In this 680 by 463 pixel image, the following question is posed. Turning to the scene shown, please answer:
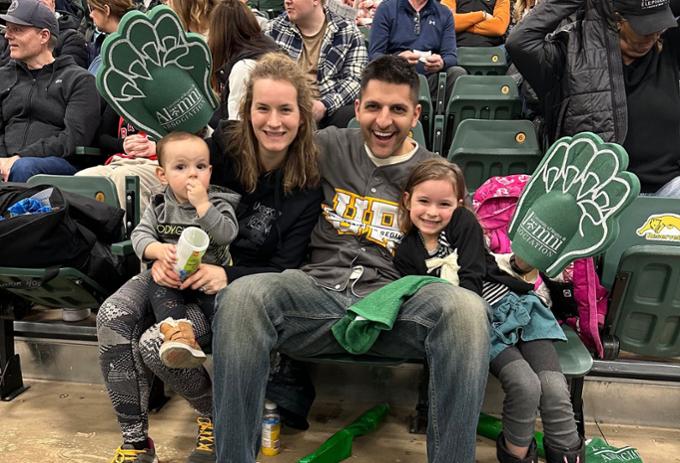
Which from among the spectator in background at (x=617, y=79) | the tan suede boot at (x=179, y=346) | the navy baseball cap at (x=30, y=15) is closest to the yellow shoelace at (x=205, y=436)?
the tan suede boot at (x=179, y=346)

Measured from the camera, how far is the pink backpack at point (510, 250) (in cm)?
172

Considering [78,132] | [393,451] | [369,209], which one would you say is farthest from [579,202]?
[78,132]

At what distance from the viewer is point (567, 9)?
7.59ft

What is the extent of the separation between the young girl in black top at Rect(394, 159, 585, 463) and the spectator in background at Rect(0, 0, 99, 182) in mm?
1630

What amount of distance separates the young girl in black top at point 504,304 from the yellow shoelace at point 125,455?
34.9 inches

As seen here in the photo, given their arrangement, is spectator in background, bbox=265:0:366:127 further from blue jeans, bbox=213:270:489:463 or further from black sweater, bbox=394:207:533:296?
blue jeans, bbox=213:270:489:463

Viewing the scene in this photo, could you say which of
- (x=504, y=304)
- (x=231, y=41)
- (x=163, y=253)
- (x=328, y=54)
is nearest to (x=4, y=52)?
(x=231, y=41)

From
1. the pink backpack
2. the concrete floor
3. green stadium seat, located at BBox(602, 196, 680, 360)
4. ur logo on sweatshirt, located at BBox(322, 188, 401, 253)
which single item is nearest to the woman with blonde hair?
ur logo on sweatshirt, located at BBox(322, 188, 401, 253)

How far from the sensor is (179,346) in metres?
1.36

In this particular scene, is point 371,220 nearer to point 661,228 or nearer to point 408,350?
point 408,350

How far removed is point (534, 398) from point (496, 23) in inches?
128

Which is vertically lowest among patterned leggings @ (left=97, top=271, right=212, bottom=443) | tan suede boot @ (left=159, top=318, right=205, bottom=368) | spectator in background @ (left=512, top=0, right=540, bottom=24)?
patterned leggings @ (left=97, top=271, right=212, bottom=443)

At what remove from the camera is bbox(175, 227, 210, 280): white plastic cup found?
56.2 inches

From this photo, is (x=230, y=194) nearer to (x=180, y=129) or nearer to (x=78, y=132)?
(x=180, y=129)
